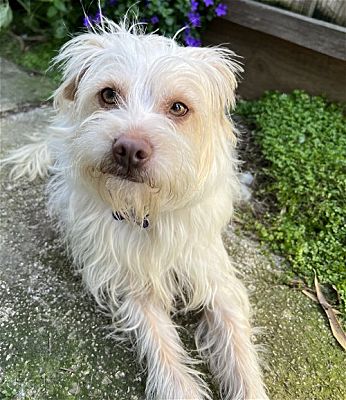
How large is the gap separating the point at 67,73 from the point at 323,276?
153cm

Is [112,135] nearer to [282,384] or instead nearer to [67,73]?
[67,73]

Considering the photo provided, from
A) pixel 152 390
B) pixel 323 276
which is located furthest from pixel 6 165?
pixel 323 276

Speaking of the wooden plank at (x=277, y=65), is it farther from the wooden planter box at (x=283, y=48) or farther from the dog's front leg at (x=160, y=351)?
the dog's front leg at (x=160, y=351)

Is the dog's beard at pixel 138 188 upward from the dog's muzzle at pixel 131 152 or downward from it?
downward

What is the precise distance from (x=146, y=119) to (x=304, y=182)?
4.61ft

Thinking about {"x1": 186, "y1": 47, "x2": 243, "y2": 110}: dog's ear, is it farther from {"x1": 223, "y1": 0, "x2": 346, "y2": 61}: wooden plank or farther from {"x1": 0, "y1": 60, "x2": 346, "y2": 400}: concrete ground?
{"x1": 223, "y1": 0, "x2": 346, "y2": 61}: wooden plank

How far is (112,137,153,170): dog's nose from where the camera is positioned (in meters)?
1.64

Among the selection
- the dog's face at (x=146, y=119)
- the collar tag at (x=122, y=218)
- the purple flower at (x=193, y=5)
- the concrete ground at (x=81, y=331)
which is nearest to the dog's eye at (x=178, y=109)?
the dog's face at (x=146, y=119)

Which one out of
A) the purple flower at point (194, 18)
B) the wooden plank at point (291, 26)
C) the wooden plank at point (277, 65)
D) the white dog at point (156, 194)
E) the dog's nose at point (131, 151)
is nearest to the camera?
the dog's nose at point (131, 151)

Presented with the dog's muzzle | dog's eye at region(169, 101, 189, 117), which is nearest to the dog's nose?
the dog's muzzle

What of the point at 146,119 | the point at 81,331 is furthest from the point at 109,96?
the point at 81,331

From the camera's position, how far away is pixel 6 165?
2934 mm

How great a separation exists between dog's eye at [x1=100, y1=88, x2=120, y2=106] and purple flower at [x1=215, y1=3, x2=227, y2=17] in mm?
2044

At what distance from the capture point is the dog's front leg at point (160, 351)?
1885 mm
